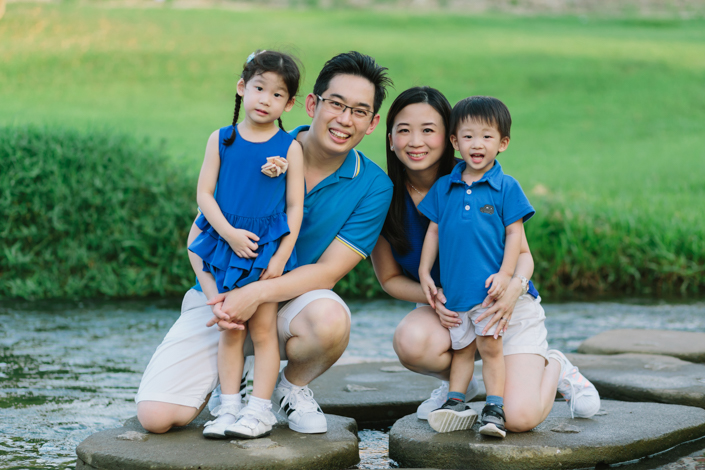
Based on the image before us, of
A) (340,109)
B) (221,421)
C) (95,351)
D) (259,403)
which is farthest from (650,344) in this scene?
(95,351)

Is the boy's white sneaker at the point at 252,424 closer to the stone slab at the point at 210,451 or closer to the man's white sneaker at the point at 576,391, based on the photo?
the stone slab at the point at 210,451

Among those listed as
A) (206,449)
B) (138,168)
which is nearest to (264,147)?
(206,449)

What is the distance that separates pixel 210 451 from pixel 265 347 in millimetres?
423

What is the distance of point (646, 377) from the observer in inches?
139

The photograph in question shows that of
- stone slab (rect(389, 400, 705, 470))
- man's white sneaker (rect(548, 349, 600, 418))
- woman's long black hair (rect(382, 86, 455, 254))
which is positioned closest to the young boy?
stone slab (rect(389, 400, 705, 470))

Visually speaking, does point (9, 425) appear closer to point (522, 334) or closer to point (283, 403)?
point (283, 403)

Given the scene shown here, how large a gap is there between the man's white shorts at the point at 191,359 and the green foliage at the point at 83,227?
121 inches

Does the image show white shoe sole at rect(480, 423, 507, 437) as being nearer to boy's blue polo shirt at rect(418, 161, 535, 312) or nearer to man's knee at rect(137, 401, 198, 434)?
boy's blue polo shirt at rect(418, 161, 535, 312)

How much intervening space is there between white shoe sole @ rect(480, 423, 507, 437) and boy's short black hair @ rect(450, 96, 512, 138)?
3.30 feet

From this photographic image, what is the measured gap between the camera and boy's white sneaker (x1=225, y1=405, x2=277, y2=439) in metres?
2.59

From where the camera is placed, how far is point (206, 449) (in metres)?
2.54

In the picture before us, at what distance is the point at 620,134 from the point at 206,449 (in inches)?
447

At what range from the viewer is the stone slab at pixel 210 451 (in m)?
2.41

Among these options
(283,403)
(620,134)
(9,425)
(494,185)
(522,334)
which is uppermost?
(620,134)
